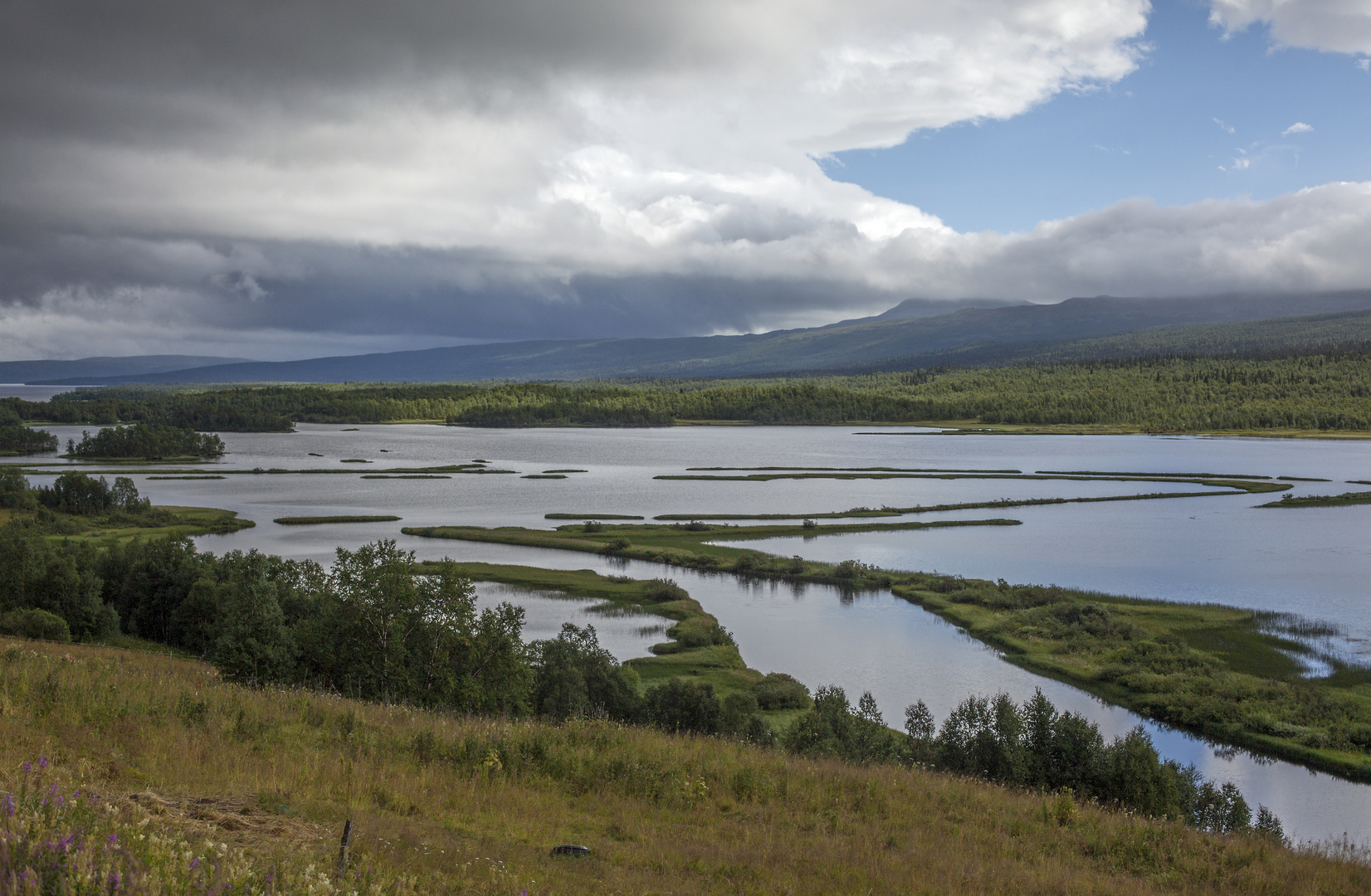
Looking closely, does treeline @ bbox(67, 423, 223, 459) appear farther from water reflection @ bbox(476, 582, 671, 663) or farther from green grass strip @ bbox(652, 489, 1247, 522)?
water reflection @ bbox(476, 582, 671, 663)

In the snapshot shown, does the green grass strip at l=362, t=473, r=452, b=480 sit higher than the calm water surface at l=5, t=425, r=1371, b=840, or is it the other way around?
the green grass strip at l=362, t=473, r=452, b=480

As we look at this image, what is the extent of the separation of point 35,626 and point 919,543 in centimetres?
5449

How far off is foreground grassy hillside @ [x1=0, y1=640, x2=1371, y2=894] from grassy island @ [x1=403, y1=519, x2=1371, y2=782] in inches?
744

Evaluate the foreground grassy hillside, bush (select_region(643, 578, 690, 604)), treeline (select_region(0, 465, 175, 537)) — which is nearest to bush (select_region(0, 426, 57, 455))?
treeline (select_region(0, 465, 175, 537))

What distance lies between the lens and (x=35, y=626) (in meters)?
29.3

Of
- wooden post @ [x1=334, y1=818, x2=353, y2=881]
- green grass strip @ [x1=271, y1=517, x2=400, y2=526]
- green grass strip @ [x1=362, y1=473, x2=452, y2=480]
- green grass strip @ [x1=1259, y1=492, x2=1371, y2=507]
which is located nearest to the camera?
wooden post @ [x1=334, y1=818, x2=353, y2=881]

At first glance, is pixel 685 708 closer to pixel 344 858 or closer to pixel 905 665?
pixel 905 665

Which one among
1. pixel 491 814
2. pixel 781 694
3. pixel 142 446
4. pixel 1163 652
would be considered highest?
pixel 142 446

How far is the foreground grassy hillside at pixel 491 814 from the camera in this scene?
6.42 m

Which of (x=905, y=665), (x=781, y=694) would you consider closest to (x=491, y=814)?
(x=781, y=694)

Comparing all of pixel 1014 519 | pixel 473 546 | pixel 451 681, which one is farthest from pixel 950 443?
pixel 451 681

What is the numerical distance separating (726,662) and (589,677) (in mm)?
9859

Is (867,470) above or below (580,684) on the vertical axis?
above

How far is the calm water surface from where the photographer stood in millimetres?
35094
